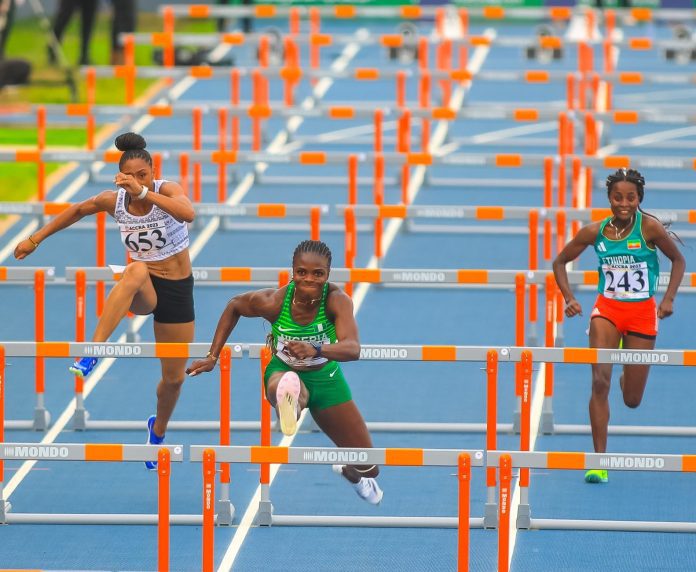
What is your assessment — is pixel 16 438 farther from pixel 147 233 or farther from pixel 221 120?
pixel 221 120

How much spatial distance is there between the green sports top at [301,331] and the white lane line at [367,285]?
1405 mm

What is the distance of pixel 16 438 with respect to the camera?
1172 centimetres

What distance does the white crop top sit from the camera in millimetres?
10469

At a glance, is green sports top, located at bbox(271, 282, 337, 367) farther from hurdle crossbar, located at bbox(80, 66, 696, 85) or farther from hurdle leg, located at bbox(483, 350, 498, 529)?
hurdle crossbar, located at bbox(80, 66, 696, 85)

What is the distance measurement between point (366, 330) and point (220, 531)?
4.46 metres

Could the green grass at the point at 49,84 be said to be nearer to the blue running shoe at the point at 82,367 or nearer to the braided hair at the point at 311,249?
the blue running shoe at the point at 82,367

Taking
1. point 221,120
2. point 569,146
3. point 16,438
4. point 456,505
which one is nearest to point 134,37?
point 221,120

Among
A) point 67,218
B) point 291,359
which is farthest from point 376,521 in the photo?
point 67,218

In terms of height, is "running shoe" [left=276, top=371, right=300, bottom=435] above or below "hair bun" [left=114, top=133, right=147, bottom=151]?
below

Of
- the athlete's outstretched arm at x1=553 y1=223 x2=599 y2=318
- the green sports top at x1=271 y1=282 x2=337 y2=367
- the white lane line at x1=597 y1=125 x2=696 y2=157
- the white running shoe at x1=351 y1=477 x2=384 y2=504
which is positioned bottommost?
the white running shoe at x1=351 y1=477 x2=384 y2=504

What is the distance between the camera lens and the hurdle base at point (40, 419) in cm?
1183

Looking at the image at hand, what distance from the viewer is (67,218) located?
10.4 metres

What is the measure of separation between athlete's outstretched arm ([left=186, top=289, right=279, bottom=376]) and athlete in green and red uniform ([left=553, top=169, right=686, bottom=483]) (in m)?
2.23

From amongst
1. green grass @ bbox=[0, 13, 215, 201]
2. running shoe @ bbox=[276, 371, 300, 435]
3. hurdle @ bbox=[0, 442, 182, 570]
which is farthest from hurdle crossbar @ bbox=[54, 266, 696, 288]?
green grass @ bbox=[0, 13, 215, 201]
